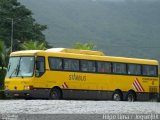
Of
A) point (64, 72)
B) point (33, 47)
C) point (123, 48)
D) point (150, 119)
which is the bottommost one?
point (150, 119)

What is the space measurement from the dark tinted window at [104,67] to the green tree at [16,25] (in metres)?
34.3

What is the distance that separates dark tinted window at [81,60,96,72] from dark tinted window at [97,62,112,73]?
0.49 m

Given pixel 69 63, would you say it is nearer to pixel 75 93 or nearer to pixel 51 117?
pixel 75 93

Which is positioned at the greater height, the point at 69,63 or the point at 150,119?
the point at 69,63

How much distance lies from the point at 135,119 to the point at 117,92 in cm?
2050

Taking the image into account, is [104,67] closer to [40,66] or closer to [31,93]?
[40,66]

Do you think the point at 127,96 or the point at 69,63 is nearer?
the point at 69,63

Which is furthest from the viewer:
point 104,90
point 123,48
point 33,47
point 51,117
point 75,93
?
point 123,48

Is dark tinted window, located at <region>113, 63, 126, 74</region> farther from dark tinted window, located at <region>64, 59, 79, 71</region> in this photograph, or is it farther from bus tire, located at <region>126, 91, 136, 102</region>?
dark tinted window, located at <region>64, 59, 79, 71</region>

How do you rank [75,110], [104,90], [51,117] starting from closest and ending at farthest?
[51,117]
[75,110]
[104,90]

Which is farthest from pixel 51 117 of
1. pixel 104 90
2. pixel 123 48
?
pixel 123 48

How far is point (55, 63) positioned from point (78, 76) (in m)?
2.02

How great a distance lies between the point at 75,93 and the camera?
3431 centimetres

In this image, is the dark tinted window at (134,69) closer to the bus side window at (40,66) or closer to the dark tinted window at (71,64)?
the dark tinted window at (71,64)
